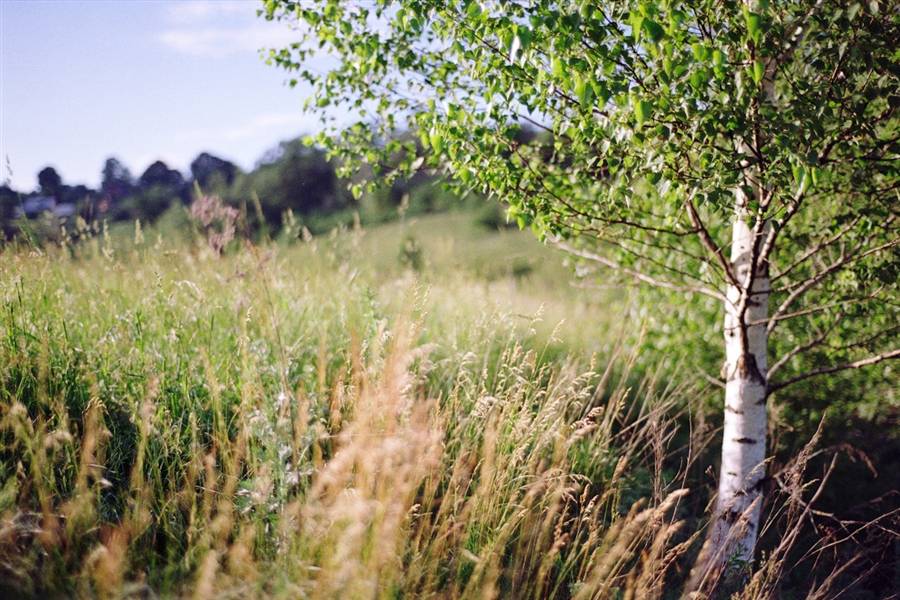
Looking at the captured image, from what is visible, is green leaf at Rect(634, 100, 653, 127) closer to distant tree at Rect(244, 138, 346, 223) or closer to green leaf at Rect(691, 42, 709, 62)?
green leaf at Rect(691, 42, 709, 62)

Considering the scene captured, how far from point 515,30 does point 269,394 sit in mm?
2342

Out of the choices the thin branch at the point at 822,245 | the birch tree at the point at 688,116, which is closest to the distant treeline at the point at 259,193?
the birch tree at the point at 688,116

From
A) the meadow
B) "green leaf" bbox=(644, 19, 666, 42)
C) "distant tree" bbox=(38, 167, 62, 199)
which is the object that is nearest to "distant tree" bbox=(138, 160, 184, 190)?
"distant tree" bbox=(38, 167, 62, 199)

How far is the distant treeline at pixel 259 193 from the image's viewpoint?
202 inches

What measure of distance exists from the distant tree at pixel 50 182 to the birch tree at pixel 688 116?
2536mm

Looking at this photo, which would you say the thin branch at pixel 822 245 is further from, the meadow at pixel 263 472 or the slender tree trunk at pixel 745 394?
the meadow at pixel 263 472

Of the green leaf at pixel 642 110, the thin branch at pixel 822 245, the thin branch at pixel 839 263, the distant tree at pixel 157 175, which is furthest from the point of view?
the distant tree at pixel 157 175

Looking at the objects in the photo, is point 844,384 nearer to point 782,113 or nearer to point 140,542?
point 782,113

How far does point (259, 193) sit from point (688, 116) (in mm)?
29081

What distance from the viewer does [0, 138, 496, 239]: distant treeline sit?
5.12 metres

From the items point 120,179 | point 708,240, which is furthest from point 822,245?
point 120,179

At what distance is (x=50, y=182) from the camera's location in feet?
16.8

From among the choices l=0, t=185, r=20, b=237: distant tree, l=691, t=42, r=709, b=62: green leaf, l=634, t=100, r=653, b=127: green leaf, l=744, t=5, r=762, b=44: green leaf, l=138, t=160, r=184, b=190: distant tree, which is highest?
l=138, t=160, r=184, b=190: distant tree

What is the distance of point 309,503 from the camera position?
2471 millimetres
